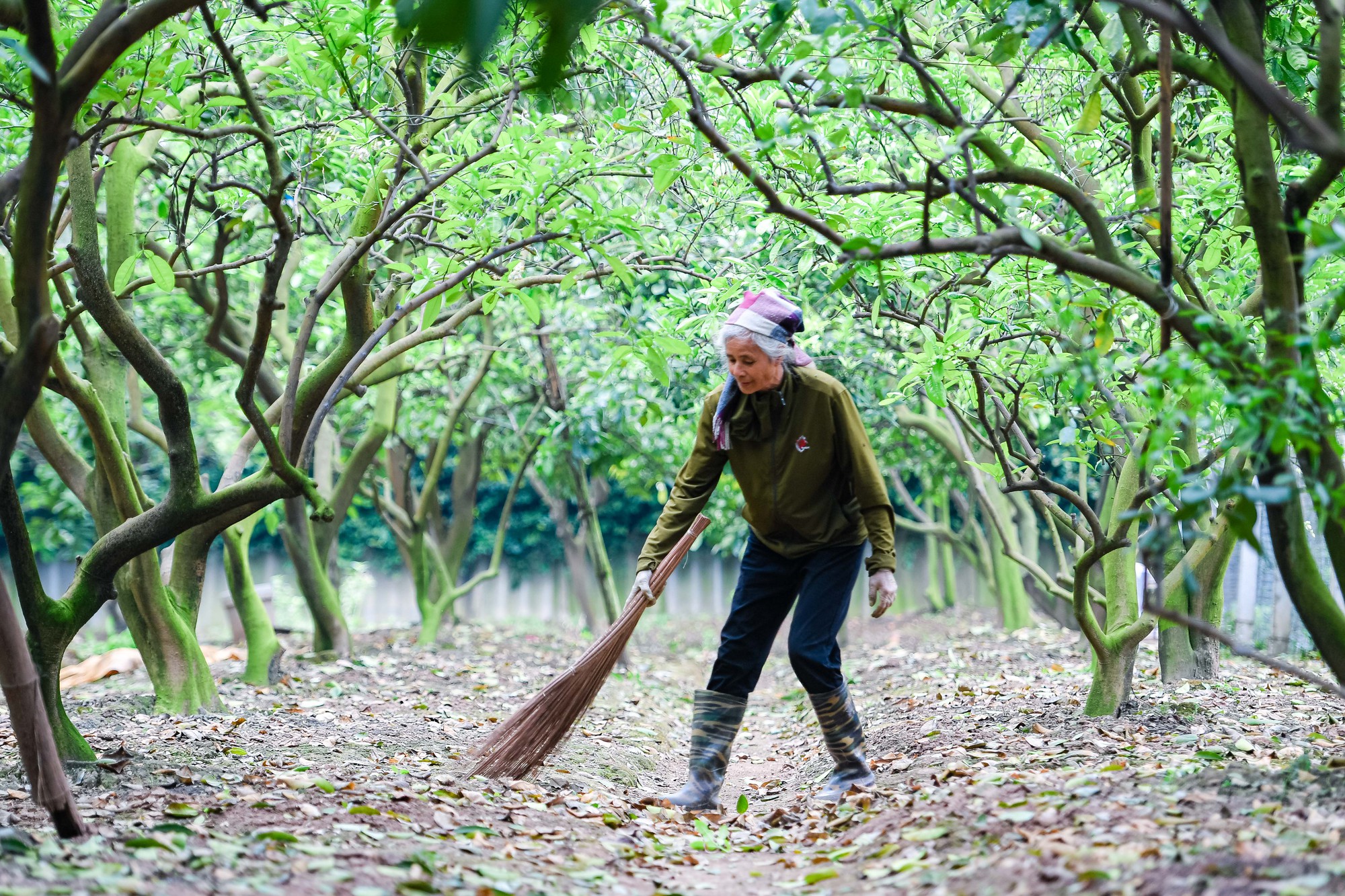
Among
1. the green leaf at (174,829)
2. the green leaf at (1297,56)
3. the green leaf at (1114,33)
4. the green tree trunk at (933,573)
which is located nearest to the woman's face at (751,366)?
the green leaf at (1114,33)

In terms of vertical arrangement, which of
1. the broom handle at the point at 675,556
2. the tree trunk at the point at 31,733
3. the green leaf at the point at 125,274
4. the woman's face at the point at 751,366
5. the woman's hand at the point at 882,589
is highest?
the green leaf at the point at 125,274

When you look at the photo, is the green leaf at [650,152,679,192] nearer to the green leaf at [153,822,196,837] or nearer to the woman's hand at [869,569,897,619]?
the woman's hand at [869,569,897,619]

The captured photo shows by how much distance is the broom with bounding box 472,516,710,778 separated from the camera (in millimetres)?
4262

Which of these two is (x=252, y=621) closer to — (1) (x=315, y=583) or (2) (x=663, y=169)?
(1) (x=315, y=583)

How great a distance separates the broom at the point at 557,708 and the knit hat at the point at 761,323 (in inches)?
21.8

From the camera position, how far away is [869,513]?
3.93m

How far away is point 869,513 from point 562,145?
67.6 inches

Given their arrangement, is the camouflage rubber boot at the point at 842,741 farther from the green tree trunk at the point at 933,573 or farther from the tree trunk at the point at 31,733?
the green tree trunk at the point at 933,573

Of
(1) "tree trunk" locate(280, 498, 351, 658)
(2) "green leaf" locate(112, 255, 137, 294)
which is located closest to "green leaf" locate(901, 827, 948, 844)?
(2) "green leaf" locate(112, 255, 137, 294)

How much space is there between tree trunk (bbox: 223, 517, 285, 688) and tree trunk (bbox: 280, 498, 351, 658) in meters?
0.65

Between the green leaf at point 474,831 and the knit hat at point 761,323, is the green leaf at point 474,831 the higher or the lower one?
the lower one

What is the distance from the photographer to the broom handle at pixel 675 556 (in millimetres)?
4352

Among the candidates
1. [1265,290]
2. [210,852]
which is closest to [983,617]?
[1265,290]

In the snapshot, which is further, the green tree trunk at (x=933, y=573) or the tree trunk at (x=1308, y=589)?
the green tree trunk at (x=933, y=573)
